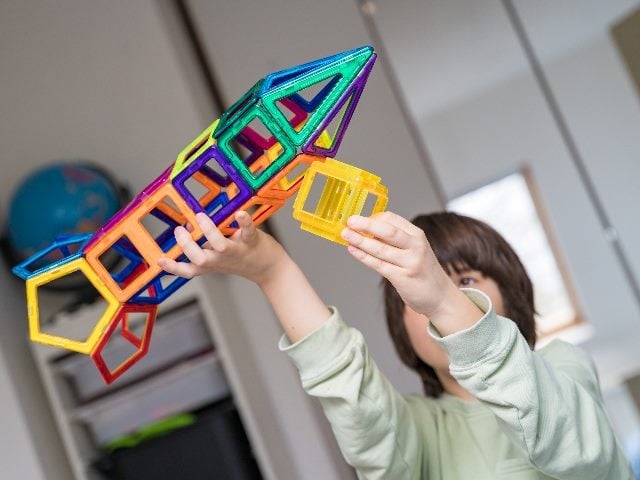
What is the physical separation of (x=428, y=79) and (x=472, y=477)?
2.30 meters

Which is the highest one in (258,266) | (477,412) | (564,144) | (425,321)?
(564,144)

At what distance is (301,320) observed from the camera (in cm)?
72

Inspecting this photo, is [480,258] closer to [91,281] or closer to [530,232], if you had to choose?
[91,281]

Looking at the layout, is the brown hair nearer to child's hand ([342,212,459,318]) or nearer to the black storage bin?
child's hand ([342,212,459,318])

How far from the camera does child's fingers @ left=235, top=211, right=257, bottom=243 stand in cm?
58

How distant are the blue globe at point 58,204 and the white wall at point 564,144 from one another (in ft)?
5.77

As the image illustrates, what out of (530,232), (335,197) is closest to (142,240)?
(335,197)

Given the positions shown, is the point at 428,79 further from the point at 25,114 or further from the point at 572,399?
the point at 572,399

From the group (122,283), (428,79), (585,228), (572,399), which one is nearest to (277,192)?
(122,283)

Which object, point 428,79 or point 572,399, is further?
point 428,79

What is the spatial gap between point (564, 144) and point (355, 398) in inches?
100

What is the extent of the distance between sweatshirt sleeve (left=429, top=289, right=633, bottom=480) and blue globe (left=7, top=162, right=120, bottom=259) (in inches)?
32.9

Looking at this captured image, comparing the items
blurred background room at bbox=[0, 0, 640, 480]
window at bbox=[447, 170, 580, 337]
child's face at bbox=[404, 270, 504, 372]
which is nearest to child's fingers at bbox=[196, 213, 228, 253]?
child's face at bbox=[404, 270, 504, 372]

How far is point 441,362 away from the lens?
2.61ft
